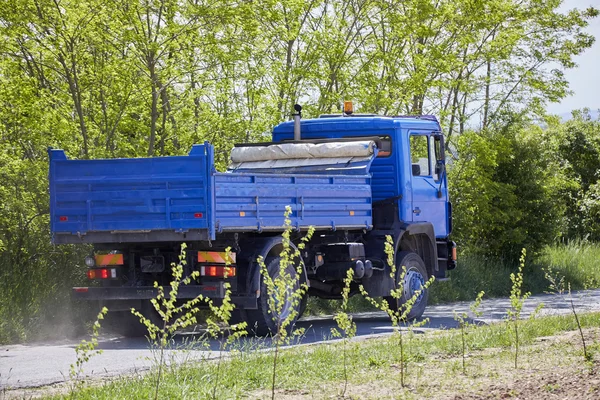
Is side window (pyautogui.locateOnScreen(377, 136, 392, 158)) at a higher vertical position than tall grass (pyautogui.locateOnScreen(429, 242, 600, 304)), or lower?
higher

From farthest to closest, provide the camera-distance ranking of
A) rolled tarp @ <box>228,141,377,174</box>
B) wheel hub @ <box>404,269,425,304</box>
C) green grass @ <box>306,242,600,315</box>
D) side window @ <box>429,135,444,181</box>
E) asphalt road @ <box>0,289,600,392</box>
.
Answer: green grass @ <box>306,242,600,315</box>
side window @ <box>429,135,444,181</box>
wheel hub @ <box>404,269,425,304</box>
rolled tarp @ <box>228,141,377,174</box>
asphalt road @ <box>0,289,600,392</box>

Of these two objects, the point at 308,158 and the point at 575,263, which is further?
the point at 575,263

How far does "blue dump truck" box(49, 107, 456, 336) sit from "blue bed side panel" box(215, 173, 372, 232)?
16 mm

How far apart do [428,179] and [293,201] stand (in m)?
3.65

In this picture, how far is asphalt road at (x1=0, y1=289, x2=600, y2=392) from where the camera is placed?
32.5ft

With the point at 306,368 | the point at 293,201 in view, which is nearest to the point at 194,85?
the point at 293,201

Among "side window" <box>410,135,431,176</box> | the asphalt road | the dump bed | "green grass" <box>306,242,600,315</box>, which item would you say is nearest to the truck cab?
"side window" <box>410,135,431,176</box>

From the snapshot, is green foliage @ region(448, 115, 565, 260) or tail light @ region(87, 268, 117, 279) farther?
green foliage @ region(448, 115, 565, 260)

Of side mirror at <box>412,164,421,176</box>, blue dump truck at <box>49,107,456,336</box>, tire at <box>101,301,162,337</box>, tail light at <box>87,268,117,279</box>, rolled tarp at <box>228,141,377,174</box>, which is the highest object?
rolled tarp at <box>228,141,377,174</box>

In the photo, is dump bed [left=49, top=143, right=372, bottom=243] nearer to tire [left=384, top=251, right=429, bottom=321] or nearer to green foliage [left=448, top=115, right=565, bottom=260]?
tire [left=384, top=251, right=429, bottom=321]

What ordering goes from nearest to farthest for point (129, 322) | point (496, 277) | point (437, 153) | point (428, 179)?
point (129, 322) → point (428, 179) → point (437, 153) → point (496, 277)

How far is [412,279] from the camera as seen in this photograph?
16.0 m

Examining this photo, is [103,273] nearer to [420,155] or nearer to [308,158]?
[308,158]

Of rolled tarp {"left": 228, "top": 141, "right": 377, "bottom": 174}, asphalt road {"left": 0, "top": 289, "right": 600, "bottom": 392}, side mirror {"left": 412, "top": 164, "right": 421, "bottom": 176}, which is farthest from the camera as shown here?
side mirror {"left": 412, "top": 164, "right": 421, "bottom": 176}
